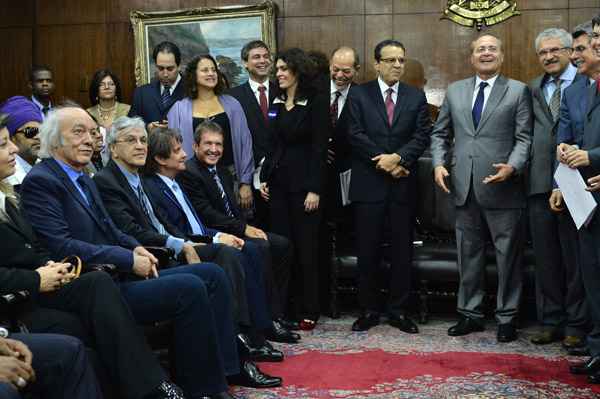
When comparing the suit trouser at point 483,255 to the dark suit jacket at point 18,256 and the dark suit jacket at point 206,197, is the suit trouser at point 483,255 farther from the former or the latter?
the dark suit jacket at point 18,256

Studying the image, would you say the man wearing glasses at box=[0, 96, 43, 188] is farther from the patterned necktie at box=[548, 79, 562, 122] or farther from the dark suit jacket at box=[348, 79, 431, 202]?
the patterned necktie at box=[548, 79, 562, 122]

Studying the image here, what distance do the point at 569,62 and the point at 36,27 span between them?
5.56m

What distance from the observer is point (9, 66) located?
8.34m

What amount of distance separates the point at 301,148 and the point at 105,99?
202 cm

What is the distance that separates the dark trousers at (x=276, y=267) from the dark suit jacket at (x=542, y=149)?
159 cm

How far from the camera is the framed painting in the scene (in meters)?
7.69

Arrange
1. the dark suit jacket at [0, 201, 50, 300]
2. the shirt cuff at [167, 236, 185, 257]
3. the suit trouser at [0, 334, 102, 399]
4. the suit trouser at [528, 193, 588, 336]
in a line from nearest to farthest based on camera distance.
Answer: the suit trouser at [0, 334, 102, 399], the dark suit jacket at [0, 201, 50, 300], the shirt cuff at [167, 236, 185, 257], the suit trouser at [528, 193, 588, 336]

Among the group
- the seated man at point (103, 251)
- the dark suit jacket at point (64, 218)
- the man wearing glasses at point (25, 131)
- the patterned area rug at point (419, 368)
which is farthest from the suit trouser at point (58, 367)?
the man wearing glasses at point (25, 131)

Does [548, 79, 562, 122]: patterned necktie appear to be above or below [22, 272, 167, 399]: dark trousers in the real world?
above

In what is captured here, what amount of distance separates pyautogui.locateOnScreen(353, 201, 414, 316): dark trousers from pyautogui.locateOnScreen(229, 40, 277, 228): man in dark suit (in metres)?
0.75

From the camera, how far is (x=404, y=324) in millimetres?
5266

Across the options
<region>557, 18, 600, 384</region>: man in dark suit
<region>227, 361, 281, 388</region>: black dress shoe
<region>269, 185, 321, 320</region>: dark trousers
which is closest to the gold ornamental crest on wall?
<region>269, 185, 321, 320</region>: dark trousers

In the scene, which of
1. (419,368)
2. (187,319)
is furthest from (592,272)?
(187,319)

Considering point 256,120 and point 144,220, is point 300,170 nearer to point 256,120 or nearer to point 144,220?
point 256,120
